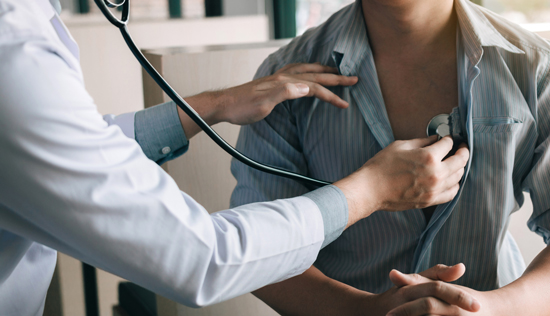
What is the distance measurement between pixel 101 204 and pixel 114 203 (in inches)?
0.7

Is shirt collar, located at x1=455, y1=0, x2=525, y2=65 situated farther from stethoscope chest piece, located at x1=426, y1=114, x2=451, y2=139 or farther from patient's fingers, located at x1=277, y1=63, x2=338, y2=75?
patient's fingers, located at x1=277, y1=63, x2=338, y2=75

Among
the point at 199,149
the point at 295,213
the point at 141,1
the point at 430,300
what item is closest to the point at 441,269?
the point at 430,300

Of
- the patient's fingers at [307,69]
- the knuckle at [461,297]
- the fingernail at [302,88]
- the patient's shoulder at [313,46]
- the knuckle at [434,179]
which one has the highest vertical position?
the patient's shoulder at [313,46]

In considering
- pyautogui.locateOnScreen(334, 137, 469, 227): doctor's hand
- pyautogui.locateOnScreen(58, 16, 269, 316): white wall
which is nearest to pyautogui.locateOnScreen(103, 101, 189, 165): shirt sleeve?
pyautogui.locateOnScreen(334, 137, 469, 227): doctor's hand

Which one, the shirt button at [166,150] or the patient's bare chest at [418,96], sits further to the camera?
the shirt button at [166,150]

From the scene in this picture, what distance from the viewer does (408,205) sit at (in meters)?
0.86

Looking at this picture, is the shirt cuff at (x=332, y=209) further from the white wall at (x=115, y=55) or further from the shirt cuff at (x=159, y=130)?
the white wall at (x=115, y=55)

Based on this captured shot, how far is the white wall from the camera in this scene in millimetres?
1878

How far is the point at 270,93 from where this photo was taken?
101 cm

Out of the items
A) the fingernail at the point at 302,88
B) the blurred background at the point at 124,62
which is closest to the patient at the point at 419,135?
the fingernail at the point at 302,88

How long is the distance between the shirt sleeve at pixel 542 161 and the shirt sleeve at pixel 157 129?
31.4 inches

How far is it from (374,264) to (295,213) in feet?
1.25

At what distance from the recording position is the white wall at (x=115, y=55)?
73.9 inches

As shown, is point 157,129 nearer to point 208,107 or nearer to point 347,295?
point 208,107
